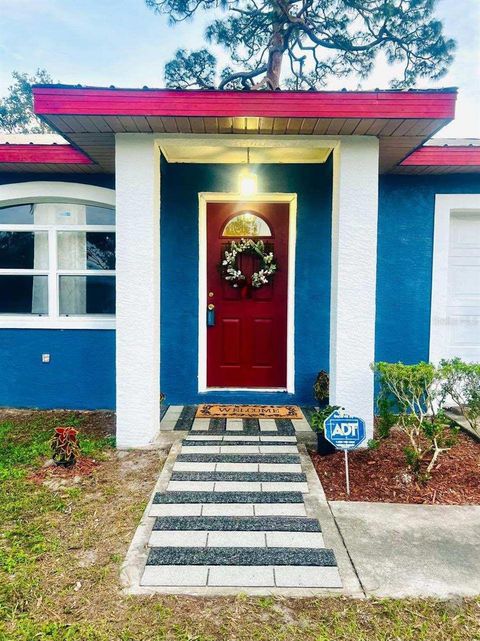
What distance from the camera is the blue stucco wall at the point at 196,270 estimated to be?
4707mm

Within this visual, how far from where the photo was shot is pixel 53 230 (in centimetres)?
494

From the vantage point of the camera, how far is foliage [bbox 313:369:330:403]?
4.54 metres

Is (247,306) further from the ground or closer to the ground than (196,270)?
closer to the ground

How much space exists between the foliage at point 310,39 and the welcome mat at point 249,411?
6.55 m

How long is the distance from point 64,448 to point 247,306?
2503 millimetres

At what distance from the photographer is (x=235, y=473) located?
318 centimetres

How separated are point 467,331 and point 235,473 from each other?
137 inches

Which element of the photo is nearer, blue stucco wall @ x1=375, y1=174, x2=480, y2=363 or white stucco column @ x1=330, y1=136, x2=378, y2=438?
white stucco column @ x1=330, y1=136, x2=378, y2=438

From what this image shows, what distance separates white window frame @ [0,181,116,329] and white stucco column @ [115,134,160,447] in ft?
4.26

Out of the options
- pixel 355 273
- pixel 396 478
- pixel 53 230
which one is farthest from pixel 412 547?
pixel 53 230

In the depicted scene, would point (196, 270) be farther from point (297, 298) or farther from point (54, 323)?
point (54, 323)

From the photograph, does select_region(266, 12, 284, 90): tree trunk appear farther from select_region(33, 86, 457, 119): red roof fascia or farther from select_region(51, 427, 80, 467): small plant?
select_region(51, 427, 80, 467): small plant

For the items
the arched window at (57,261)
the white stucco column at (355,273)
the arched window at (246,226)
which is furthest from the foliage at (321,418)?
the arched window at (57,261)

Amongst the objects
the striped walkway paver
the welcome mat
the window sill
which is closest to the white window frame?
the window sill
